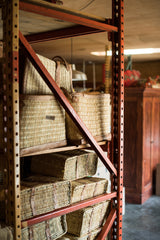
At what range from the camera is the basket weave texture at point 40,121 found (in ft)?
6.79

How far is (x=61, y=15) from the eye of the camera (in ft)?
6.82

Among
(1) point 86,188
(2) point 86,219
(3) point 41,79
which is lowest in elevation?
(2) point 86,219

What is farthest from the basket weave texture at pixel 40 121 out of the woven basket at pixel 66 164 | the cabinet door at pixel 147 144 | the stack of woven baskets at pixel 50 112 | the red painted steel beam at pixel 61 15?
the cabinet door at pixel 147 144

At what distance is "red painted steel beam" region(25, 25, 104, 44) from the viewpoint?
2612mm

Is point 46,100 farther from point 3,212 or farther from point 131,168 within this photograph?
point 131,168

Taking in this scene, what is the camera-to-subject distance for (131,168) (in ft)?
19.2

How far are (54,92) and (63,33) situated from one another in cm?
92

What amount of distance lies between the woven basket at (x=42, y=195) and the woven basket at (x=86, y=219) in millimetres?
249

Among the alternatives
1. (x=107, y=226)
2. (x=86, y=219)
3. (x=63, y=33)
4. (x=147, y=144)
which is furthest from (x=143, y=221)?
(x=63, y=33)

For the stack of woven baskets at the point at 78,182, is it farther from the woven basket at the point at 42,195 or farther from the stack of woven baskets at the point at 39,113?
the stack of woven baskets at the point at 39,113

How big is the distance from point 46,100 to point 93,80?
8.82m

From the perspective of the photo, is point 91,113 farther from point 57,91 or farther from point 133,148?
point 133,148

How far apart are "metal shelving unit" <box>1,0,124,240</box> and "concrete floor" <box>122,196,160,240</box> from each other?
1.86 m

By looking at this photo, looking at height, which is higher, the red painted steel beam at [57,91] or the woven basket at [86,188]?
the red painted steel beam at [57,91]
